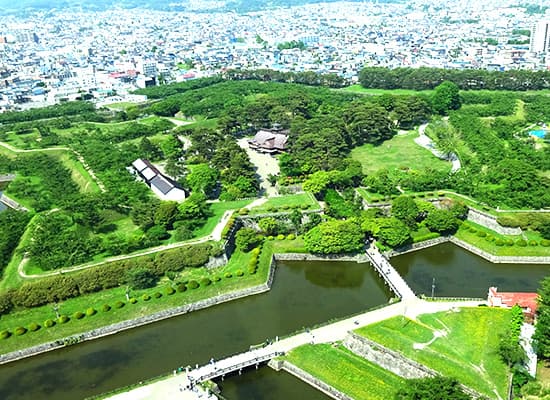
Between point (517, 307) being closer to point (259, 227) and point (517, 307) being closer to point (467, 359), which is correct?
point (467, 359)

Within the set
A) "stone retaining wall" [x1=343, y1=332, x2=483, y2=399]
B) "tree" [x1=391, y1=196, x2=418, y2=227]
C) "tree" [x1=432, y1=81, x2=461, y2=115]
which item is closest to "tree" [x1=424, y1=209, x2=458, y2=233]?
"tree" [x1=391, y1=196, x2=418, y2=227]

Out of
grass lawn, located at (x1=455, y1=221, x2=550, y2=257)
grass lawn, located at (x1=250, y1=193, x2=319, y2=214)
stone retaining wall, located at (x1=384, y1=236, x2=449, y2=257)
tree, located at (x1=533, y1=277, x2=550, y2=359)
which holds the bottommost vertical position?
stone retaining wall, located at (x1=384, y1=236, x2=449, y2=257)

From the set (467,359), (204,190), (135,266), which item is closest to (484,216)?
(467,359)

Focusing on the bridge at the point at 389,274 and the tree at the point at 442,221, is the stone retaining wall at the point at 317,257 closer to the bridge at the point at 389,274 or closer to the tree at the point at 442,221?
the bridge at the point at 389,274

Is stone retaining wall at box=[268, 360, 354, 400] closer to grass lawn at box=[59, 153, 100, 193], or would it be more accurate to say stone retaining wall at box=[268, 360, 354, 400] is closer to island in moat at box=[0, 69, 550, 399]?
island in moat at box=[0, 69, 550, 399]

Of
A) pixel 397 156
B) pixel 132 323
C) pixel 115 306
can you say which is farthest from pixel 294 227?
pixel 397 156

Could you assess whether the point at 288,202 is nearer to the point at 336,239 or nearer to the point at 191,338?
the point at 336,239

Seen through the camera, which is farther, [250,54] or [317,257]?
[250,54]
